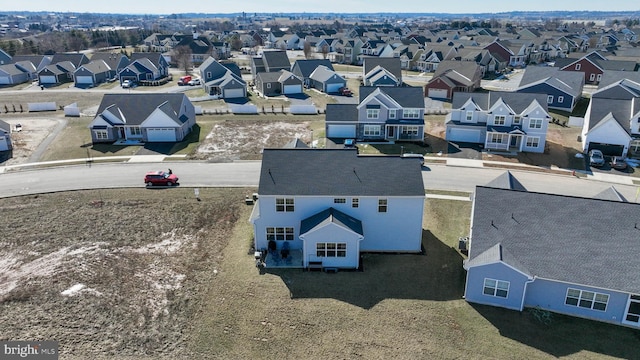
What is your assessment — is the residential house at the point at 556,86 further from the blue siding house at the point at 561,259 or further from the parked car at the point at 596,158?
the blue siding house at the point at 561,259

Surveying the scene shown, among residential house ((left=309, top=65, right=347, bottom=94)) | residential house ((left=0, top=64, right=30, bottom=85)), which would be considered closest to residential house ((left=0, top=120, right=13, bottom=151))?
residential house ((left=309, top=65, right=347, bottom=94))

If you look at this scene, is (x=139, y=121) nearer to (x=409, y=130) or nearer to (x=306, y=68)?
(x=409, y=130)

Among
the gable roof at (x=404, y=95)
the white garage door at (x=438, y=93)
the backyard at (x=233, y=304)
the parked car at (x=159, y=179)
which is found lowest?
the backyard at (x=233, y=304)

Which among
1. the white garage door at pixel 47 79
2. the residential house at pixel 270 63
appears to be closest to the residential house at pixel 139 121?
the residential house at pixel 270 63

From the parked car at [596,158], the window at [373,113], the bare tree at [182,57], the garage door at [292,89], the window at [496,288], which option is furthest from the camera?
the bare tree at [182,57]

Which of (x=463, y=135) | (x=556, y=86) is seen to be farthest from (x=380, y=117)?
(x=556, y=86)

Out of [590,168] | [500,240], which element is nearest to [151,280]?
[500,240]

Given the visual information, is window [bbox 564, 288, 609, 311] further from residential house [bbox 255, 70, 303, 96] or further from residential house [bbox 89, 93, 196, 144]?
residential house [bbox 255, 70, 303, 96]
